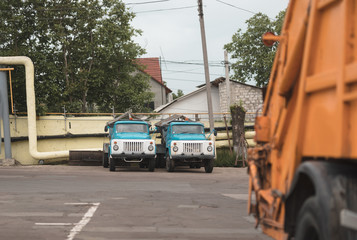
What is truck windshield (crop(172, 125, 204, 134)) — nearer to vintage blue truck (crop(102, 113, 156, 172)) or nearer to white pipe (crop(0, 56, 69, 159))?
vintage blue truck (crop(102, 113, 156, 172))

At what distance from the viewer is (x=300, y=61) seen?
4.46m

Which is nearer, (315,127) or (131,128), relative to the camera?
(315,127)

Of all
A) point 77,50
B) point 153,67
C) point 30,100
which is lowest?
point 30,100

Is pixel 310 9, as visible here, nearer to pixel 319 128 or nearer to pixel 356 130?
pixel 319 128

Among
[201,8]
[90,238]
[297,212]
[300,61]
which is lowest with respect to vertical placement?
[90,238]

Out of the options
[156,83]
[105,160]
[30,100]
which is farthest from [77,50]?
[156,83]

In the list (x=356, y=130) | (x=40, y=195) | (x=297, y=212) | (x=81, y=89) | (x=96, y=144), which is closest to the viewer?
(x=356, y=130)

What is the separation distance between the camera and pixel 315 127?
3912mm

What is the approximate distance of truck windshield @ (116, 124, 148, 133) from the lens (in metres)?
26.5

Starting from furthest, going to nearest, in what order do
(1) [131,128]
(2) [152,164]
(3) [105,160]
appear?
(3) [105,160] → (1) [131,128] → (2) [152,164]

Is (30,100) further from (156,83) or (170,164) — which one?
(156,83)

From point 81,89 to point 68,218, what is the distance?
3010 centimetres

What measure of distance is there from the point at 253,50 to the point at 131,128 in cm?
4078

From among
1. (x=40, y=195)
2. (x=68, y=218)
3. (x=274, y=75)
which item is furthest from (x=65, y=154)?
(x=274, y=75)
